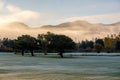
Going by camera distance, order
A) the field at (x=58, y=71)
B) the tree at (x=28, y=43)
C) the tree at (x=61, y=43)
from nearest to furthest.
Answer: the field at (x=58, y=71)
the tree at (x=61, y=43)
the tree at (x=28, y=43)

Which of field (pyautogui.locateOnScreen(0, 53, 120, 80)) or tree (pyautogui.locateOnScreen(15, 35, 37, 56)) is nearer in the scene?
field (pyautogui.locateOnScreen(0, 53, 120, 80))

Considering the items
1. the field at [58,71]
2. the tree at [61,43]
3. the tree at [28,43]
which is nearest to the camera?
the field at [58,71]

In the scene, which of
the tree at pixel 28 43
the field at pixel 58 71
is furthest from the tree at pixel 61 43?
the field at pixel 58 71

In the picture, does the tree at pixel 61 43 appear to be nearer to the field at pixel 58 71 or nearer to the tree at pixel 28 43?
the tree at pixel 28 43

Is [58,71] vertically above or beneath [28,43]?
beneath

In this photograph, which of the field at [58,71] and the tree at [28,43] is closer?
the field at [58,71]

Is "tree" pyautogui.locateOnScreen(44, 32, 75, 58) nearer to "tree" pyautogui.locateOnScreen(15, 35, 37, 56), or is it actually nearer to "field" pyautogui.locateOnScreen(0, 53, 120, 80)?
"tree" pyautogui.locateOnScreen(15, 35, 37, 56)

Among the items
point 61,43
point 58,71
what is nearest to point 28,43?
point 61,43

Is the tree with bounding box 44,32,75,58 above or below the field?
above

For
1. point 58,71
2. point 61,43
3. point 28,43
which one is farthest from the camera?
point 28,43

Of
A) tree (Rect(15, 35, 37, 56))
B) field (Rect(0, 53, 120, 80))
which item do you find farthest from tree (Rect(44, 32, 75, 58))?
field (Rect(0, 53, 120, 80))

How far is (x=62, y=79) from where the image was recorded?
33.3m

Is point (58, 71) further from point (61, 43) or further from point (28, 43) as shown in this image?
point (28, 43)

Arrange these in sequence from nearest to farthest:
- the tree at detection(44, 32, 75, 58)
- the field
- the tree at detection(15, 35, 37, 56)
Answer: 1. the field
2. the tree at detection(44, 32, 75, 58)
3. the tree at detection(15, 35, 37, 56)
